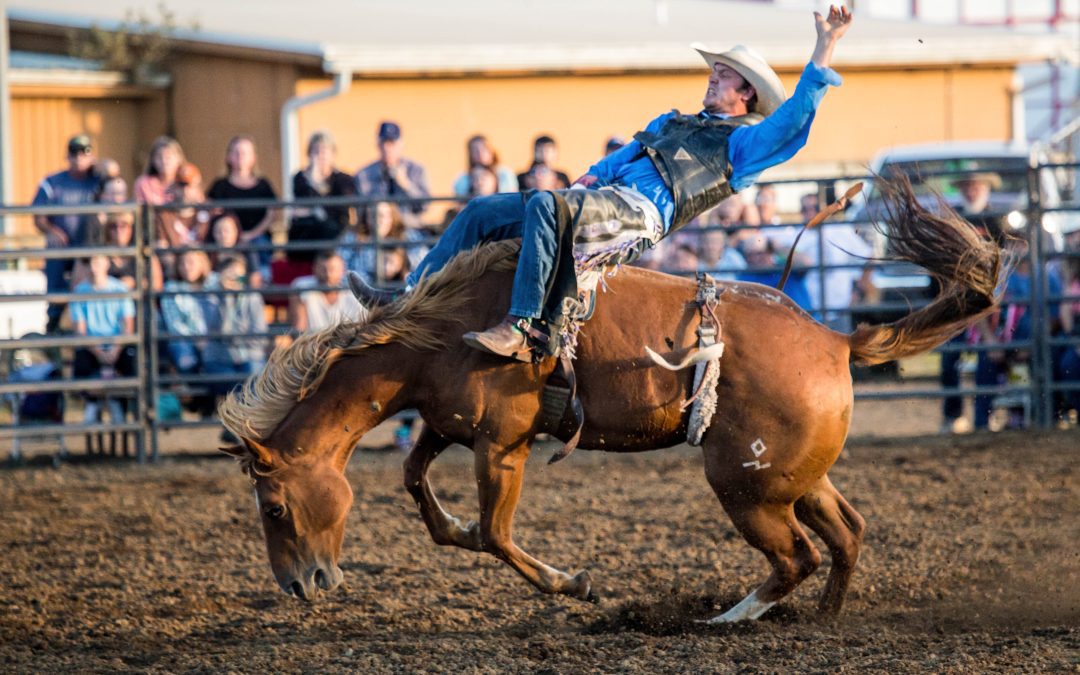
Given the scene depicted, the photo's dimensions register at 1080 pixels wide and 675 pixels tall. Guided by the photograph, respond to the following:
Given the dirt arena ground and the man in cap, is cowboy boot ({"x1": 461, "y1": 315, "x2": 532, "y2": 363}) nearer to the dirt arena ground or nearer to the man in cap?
the man in cap

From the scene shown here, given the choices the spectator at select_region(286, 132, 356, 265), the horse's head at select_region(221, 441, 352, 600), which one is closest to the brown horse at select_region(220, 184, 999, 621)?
the horse's head at select_region(221, 441, 352, 600)

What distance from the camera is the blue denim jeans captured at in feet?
15.2

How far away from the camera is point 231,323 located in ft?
31.0

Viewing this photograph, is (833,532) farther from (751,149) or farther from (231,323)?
(231,323)

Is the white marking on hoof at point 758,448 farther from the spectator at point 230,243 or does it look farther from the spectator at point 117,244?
the spectator at point 117,244

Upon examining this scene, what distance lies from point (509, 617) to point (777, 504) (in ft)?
3.56

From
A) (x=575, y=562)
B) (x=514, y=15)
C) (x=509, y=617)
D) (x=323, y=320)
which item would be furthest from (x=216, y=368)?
(x=514, y=15)

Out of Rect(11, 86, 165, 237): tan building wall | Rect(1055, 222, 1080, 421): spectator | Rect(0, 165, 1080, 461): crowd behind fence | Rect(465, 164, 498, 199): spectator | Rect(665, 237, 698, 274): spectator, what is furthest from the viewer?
Rect(11, 86, 165, 237): tan building wall

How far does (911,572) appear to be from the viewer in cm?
574

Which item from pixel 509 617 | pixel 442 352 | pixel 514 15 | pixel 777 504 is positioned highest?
pixel 514 15

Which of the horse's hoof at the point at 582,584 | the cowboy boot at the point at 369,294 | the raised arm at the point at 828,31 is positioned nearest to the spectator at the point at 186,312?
the cowboy boot at the point at 369,294

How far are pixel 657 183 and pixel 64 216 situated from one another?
19.9ft

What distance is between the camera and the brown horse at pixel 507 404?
4.75m

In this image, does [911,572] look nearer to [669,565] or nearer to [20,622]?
[669,565]
